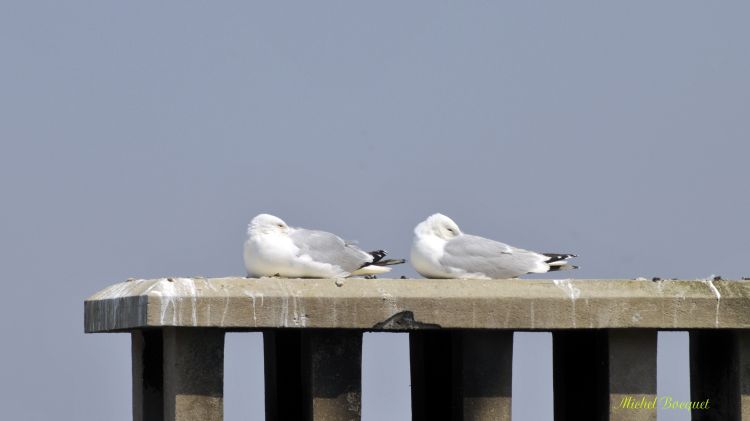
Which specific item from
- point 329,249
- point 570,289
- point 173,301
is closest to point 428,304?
point 570,289

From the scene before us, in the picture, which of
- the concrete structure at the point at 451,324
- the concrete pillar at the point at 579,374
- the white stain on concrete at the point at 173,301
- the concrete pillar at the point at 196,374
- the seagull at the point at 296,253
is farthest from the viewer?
the seagull at the point at 296,253

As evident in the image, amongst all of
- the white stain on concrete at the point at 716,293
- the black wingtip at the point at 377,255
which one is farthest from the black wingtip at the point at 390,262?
the white stain on concrete at the point at 716,293

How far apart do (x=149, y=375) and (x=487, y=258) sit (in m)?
2.80

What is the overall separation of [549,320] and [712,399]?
1.91 meters

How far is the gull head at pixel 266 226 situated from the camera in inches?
494

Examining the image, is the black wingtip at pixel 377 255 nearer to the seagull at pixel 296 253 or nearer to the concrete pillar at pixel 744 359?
the seagull at pixel 296 253

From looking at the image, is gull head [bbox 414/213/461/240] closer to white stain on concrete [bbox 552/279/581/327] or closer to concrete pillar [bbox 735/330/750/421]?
white stain on concrete [bbox 552/279/581/327]

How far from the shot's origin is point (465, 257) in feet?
40.4

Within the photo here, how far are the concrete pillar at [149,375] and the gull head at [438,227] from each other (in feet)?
7.32

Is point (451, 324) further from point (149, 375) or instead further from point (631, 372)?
point (149, 375)

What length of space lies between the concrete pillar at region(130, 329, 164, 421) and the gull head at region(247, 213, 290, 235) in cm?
110

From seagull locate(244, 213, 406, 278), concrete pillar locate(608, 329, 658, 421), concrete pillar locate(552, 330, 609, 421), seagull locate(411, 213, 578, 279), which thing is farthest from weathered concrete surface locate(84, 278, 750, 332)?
seagull locate(244, 213, 406, 278)

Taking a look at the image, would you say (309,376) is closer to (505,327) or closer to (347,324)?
(347,324)

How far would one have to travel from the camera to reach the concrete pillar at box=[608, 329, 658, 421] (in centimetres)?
1158
